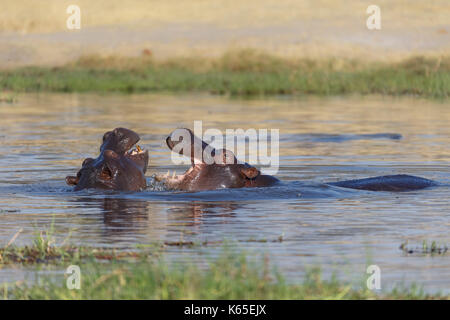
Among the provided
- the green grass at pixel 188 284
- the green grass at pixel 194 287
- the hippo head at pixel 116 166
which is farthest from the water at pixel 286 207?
the green grass at pixel 194 287

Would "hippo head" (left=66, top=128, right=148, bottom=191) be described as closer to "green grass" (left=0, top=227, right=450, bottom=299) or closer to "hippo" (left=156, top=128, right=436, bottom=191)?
"hippo" (left=156, top=128, right=436, bottom=191)

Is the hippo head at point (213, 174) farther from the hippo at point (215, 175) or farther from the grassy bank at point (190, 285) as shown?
the grassy bank at point (190, 285)

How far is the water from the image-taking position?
7.61m

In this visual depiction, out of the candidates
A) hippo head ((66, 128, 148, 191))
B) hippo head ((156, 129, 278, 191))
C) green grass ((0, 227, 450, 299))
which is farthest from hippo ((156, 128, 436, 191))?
green grass ((0, 227, 450, 299))

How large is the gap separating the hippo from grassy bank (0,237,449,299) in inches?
131

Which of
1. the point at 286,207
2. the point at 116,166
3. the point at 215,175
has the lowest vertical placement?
the point at 286,207

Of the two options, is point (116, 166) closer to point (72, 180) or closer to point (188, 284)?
point (72, 180)

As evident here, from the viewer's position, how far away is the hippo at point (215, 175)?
10.4m

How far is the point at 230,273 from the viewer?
6.42 meters

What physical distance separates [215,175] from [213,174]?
0.03 meters

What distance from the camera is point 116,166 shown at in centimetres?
1070

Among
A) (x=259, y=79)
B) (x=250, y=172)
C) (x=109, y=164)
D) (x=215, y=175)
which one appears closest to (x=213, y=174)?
(x=215, y=175)

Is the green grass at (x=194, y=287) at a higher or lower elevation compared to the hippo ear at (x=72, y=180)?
lower
